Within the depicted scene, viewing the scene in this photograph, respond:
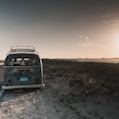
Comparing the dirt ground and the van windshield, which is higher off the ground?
the van windshield

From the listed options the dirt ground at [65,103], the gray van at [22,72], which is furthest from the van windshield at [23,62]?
the dirt ground at [65,103]

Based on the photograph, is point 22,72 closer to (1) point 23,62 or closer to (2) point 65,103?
(1) point 23,62

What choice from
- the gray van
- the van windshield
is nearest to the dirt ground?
the gray van

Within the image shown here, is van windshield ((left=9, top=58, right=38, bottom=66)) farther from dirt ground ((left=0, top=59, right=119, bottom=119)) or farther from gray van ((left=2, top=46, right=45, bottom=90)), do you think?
dirt ground ((left=0, top=59, right=119, bottom=119))

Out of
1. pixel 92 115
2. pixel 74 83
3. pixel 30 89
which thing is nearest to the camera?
pixel 92 115

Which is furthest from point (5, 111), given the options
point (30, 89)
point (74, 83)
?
point (74, 83)

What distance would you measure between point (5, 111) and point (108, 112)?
402 cm

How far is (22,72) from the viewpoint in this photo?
53.8 feet

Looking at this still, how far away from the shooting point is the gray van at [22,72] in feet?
53.2

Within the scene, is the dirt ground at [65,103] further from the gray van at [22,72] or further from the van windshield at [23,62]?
the van windshield at [23,62]

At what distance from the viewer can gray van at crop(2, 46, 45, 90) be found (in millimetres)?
16219

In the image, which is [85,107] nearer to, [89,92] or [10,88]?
[89,92]

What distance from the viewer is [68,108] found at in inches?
466

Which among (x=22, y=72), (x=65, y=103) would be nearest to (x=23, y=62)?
(x=22, y=72)
